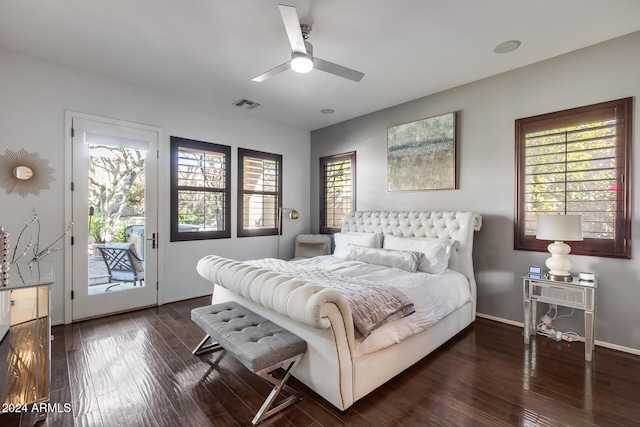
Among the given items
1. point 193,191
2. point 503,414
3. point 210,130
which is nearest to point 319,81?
point 210,130

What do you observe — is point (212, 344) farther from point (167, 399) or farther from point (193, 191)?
point (193, 191)

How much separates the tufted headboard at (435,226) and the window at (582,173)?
0.54m

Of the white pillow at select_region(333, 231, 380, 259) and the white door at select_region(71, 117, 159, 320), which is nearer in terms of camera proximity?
the white door at select_region(71, 117, 159, 320)

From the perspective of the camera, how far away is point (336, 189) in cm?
560

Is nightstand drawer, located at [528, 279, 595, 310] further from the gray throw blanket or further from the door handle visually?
the door handle

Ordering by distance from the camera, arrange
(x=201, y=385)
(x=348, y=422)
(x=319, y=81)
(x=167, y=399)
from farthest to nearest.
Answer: (x=319, y=81) → (x=201, y=385) → (x=167, y=399) → (x=348, y=422)

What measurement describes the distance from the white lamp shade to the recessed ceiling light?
1.71m

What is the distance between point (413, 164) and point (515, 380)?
9.42 ft

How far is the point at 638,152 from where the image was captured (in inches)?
108

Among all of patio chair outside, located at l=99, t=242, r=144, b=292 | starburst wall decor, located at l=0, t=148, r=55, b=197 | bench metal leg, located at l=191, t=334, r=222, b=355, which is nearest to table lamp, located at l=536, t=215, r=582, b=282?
bench metal leg, located at l=191, t=334, r=222, b=355

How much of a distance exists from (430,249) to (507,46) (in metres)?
2.23

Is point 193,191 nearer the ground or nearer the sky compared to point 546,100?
nearer the ground

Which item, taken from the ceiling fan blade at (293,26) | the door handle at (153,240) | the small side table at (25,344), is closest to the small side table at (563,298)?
the ceiling fan blade at (293,26)

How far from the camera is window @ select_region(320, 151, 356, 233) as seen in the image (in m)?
5.32
